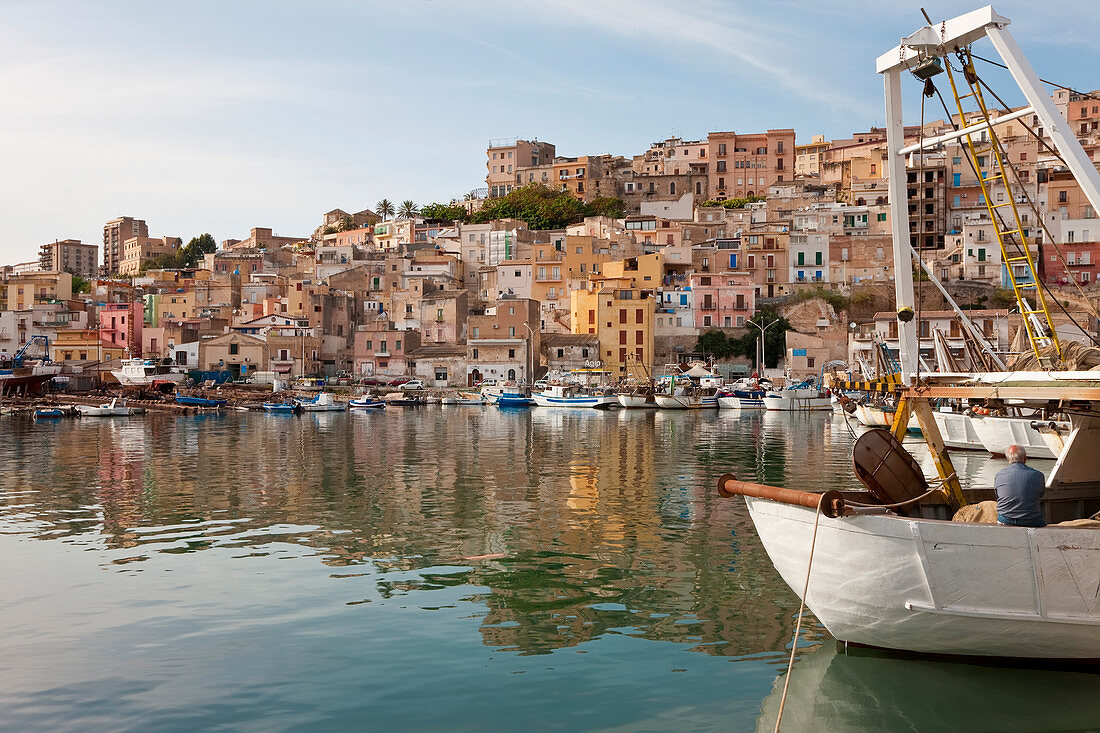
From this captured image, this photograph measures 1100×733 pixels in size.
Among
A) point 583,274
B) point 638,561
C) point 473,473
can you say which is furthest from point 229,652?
point 583,274

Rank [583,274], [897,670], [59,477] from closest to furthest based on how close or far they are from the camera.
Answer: [897,670], [59,477], [583,274]

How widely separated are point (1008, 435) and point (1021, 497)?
27292 millimetres

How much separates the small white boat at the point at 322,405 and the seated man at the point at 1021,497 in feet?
201

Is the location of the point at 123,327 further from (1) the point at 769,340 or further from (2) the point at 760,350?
(1) the point at 769,340

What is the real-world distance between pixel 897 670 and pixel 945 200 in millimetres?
93206

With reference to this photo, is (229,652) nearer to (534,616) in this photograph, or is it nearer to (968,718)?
(534,616)

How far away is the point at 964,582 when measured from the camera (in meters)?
8.80

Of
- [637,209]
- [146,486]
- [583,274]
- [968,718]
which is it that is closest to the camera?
[968,718]

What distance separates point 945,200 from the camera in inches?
3676

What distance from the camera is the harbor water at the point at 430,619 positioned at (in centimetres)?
873

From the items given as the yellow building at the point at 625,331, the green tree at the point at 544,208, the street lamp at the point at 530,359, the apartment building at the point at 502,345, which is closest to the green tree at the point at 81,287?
the green tree at the point at 544,208

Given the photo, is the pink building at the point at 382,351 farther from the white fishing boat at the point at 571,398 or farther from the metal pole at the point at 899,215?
the metal pole at the point at 899,215

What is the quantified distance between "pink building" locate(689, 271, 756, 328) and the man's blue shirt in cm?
7529

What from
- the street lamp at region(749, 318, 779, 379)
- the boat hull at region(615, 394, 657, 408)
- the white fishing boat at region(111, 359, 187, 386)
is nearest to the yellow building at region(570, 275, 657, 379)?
the street lamp at region(749, 318, 779, 379)
